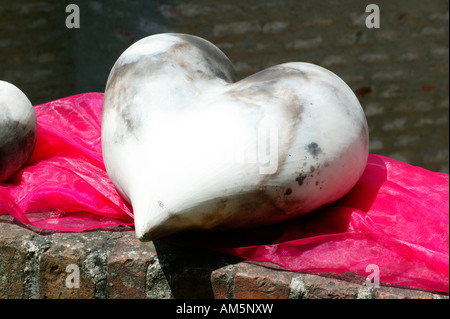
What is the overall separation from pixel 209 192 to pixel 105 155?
365mm

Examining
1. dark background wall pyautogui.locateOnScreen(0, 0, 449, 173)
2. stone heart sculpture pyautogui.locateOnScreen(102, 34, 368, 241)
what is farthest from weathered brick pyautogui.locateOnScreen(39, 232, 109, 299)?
dark background wall pyautogui.locateOnScreen(0, 0, 449, 173)

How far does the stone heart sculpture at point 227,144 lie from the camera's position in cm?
140

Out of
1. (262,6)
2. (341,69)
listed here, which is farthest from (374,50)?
(262,6)

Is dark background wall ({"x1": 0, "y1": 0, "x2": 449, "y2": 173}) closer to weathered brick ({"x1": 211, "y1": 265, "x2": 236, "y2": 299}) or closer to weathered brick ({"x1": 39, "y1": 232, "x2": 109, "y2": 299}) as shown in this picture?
weathered brick ({"x1": 39, "y1": 232, "x2": 109, "y2": 299})

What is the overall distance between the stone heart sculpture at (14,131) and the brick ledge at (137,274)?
22cm

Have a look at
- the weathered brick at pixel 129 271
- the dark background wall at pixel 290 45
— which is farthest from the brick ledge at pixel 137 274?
the dark background wall at pixel 290 45

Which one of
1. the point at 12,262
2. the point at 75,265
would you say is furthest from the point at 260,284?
the point at 12,262

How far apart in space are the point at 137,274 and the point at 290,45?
2.18 m

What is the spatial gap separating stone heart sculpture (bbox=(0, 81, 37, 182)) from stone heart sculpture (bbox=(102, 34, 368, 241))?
1.19ft

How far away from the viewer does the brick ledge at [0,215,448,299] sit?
139cm

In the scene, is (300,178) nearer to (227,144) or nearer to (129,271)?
(227,144)

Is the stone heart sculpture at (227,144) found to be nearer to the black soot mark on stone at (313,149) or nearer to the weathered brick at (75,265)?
the black soot mark on stone at (313,149)

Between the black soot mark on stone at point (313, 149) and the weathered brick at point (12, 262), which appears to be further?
the weathered brick at point (12, 262)

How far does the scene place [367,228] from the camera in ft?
5.01
